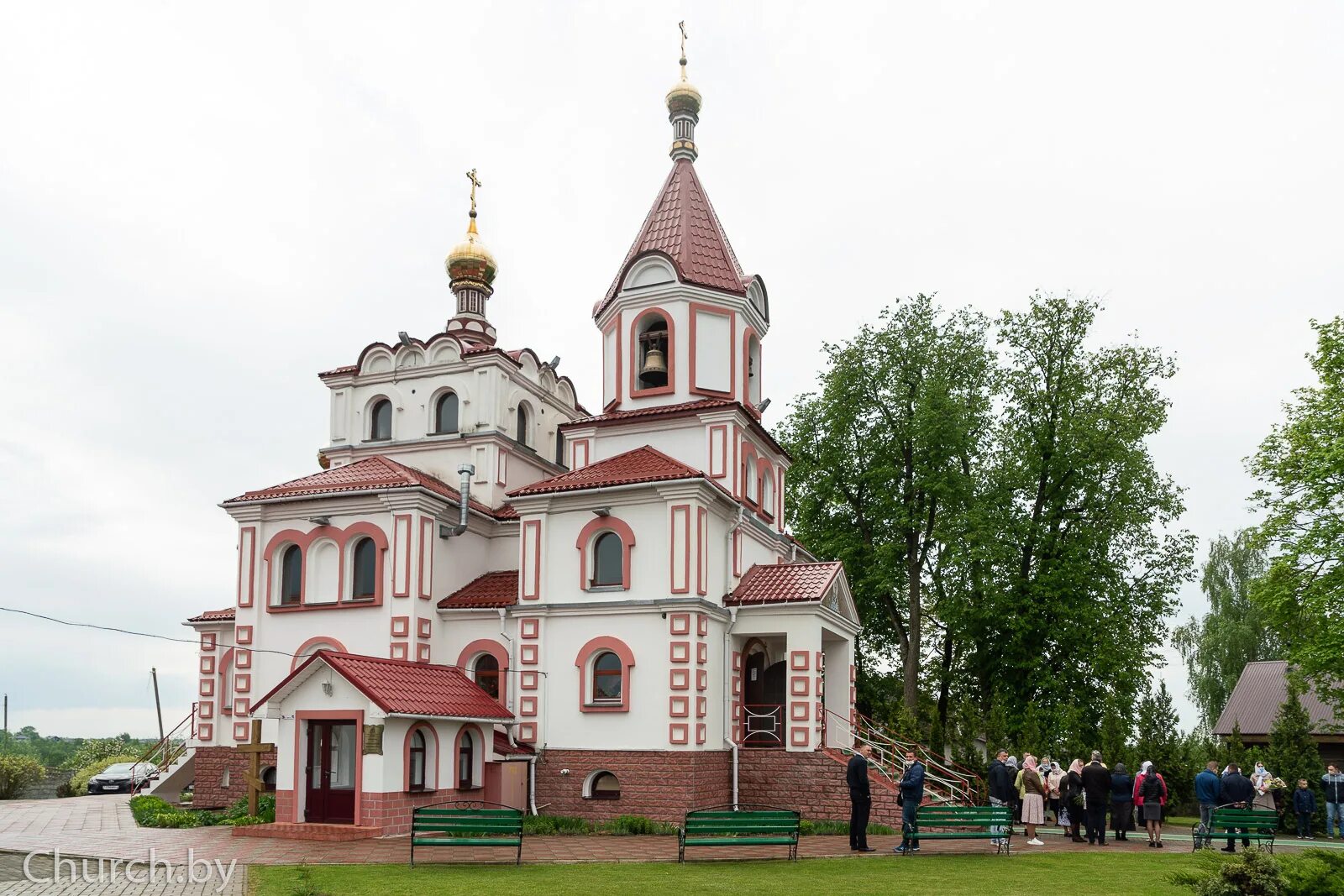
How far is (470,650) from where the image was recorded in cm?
2334

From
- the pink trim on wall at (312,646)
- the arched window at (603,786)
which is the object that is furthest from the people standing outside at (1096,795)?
the pink trim on wall at (312,646)

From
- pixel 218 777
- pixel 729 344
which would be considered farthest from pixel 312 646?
pixel 729 344

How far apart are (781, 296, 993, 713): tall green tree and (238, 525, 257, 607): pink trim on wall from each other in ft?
53.5

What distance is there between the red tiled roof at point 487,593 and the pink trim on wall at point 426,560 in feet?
1.79

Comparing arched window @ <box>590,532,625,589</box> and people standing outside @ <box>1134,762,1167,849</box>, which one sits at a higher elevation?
arched window @ <box>590,532,625,589</box>

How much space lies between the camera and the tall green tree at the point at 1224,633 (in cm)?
4075

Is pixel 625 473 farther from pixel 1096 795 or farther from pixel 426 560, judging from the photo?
pixel 1096 795

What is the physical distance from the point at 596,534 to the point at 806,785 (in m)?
6.22

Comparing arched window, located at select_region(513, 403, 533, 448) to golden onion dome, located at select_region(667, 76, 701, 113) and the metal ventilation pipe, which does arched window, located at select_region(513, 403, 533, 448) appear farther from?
golden onion dome, located at select_region(667, 76, 701, 113)

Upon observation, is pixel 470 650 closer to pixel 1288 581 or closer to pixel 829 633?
pixel 829 633

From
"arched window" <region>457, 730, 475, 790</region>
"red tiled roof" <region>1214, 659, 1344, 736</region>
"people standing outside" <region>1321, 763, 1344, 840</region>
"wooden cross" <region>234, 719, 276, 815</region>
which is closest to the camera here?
"arched window" <region>457, 730, 475, 790</region>

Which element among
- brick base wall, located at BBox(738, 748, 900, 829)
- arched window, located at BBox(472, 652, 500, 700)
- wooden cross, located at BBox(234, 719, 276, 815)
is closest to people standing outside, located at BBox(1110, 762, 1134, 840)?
brick base wall, located at BBox(738, 748, 900, 829)

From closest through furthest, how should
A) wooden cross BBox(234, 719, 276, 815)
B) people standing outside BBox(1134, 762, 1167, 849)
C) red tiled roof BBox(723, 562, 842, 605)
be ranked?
people standing outside BBox(1134, 762, 1167, 849) < wooden cross BBox(234, 719, 276, 815) < red tiled roof BBox(723, 562, 842, 605)

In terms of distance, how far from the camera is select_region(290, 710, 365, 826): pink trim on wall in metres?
18.7
